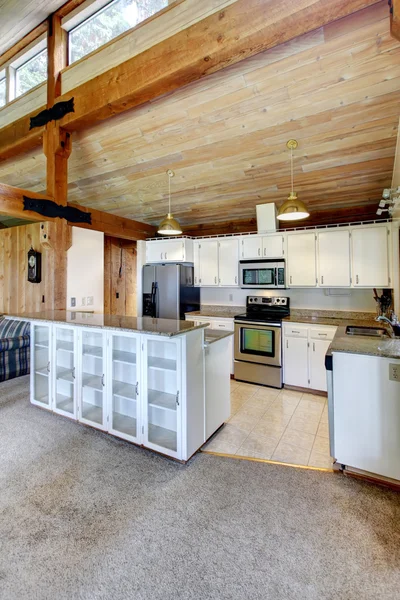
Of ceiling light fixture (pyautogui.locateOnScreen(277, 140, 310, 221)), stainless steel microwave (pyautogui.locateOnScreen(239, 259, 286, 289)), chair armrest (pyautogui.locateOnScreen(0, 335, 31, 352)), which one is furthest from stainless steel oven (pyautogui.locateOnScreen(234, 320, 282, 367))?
chair armrest (pyautogui.locateOnScreen(0, 335, 31, 352))

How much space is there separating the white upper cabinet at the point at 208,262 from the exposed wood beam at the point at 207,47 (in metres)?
2.37

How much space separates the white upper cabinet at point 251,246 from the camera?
14.5ft

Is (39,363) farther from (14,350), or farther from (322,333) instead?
(322,333)

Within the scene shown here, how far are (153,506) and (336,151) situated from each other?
12.5ft

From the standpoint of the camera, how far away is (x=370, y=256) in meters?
3.67

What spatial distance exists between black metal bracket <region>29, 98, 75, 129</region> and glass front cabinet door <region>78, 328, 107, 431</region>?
2793mm

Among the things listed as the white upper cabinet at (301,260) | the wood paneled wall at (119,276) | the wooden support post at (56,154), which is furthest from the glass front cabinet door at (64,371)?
the wood paneled wall at (119,276)

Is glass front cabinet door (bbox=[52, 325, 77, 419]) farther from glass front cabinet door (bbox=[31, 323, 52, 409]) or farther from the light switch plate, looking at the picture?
the light switch plate

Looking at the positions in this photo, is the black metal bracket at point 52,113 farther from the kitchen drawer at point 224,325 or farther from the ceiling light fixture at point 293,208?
the kitchen drawer at point 224,325

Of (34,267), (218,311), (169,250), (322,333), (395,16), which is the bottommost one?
(322,333)

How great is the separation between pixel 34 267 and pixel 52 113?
2.08 meters

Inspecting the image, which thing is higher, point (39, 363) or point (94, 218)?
point (94, 218)

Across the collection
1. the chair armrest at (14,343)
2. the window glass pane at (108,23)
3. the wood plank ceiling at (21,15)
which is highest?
the wood plank ceiling at (21,15)

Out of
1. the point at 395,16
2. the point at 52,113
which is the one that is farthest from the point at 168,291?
the point at 395,16
